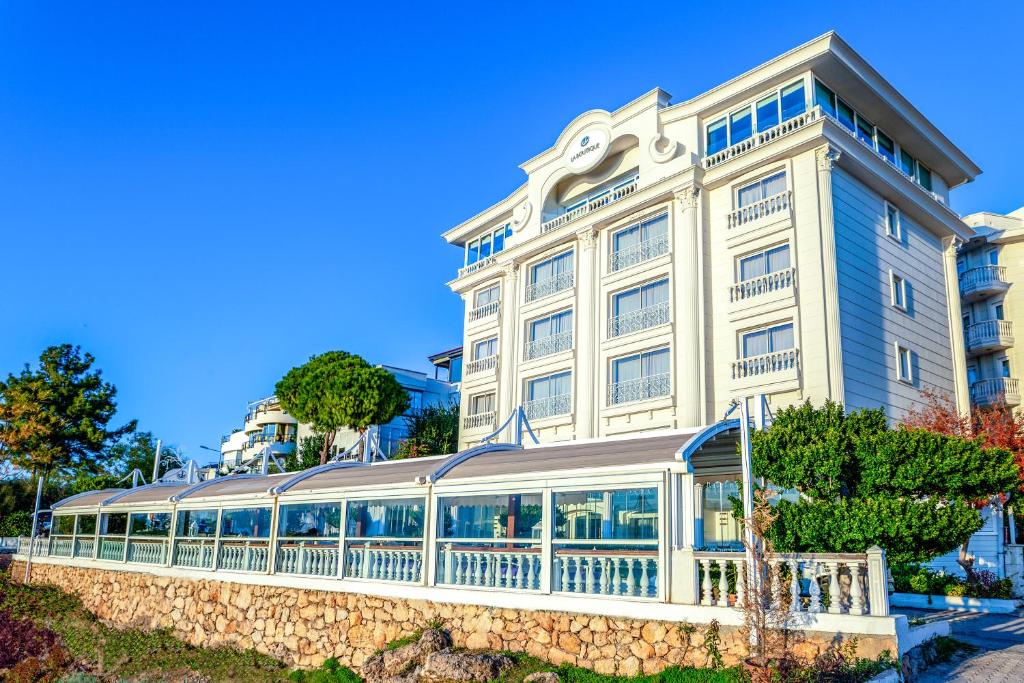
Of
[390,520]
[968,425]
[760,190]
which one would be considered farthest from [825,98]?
[390,520]

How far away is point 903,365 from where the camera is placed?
2547cm

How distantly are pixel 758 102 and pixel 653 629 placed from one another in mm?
18728

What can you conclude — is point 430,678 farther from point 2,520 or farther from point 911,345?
point 2,520

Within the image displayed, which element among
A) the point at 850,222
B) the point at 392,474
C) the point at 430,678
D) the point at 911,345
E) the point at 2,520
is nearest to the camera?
the point at 430,678

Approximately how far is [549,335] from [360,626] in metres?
15.6

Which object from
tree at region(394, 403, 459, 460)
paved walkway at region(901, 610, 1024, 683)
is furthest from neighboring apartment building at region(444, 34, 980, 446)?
paved walkway at region(901, 610, 1024, 683)

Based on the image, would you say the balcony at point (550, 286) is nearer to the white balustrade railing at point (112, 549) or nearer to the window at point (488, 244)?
the window at point (488, 244)

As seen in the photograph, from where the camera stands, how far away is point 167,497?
2569 cm

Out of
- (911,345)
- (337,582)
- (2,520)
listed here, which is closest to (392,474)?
(337,582)

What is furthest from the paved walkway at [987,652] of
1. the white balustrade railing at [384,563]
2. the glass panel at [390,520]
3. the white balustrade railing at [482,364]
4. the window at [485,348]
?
the window at [485,348]

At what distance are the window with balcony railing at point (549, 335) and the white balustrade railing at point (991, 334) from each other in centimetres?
1682

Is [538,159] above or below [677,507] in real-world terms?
above

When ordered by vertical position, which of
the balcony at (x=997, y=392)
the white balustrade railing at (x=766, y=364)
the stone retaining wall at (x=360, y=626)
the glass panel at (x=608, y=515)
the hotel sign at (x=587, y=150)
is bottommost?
the stone retaining wall at (x=360, y=626)

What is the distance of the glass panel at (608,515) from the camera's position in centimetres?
1847
